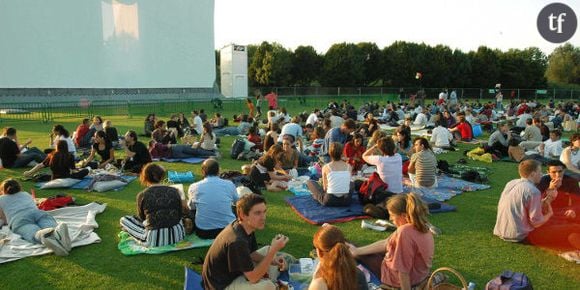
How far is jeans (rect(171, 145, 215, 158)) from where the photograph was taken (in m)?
13.0

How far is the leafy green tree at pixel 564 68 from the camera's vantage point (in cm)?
7094

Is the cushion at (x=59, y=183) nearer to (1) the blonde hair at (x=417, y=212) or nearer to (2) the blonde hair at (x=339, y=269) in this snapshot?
(1) the blonde hair at (x=417, y=212)

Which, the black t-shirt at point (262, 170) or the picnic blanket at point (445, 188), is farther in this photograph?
the black t-shirt at point (262, 170)

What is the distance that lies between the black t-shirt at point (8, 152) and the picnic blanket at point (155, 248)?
702 cm

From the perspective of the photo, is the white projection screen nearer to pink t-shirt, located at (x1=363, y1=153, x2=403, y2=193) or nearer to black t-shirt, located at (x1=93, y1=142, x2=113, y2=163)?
black t-shirt, located at (x1=93, y1=142, x2=113, y2=163)

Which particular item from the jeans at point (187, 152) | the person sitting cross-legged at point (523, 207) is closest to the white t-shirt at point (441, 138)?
the jeans at point (187, 152)

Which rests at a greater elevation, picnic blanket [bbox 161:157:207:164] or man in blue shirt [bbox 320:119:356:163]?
man in blue shirt [bbox 320:119:356:163]

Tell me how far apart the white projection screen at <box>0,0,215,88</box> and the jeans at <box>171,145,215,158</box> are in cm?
2957

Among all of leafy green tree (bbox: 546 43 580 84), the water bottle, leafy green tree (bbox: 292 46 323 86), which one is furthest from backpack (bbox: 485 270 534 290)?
leafy green tree (bbox: 546 43 580 84)

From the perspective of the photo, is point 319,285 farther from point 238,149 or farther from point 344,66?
point 344,66

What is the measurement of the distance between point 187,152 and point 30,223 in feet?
22.2

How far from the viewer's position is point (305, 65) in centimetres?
6700

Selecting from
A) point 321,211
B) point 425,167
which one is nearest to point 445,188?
point 425,167

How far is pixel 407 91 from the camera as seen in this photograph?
56.6 metres
